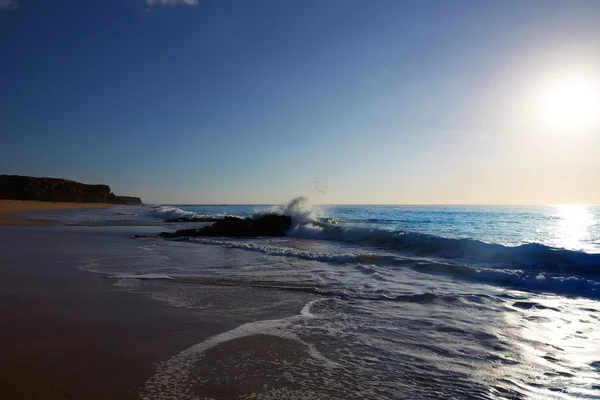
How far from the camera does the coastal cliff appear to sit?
66.2 meters

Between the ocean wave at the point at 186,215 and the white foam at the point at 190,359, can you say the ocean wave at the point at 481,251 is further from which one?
the ocean wave at the point at 186,215

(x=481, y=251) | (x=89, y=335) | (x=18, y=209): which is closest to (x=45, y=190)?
(x=18, y=209)

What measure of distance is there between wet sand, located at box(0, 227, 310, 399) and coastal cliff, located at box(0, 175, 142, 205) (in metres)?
72.9

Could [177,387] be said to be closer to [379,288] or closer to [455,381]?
[455,381]

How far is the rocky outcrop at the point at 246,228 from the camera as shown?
1936 cm

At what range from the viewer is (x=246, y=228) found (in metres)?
20.4

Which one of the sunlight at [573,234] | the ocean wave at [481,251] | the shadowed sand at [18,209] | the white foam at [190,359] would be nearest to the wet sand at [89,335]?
the white foam at [190,359]

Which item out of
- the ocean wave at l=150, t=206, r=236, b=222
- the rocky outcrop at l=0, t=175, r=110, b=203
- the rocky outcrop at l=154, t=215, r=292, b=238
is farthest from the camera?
the rocky outcrop at l=0, t=175, r=110, b=203

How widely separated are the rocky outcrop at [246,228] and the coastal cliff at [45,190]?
204ft

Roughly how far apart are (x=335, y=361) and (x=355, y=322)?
1418 millimetres

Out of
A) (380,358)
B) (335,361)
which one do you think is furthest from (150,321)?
(380,358)

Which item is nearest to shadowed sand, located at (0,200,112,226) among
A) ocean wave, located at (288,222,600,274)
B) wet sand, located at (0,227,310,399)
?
ocean wave, located at (288,222,600,274)

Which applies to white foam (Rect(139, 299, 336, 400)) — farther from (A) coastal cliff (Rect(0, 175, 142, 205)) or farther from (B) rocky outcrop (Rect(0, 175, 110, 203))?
(B) rocky outcrop (Rect(0, 175, 110, 203))

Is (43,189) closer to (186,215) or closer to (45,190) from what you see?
(45,190)
